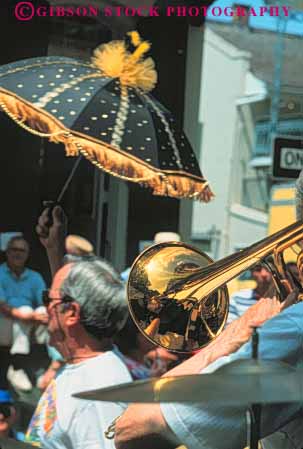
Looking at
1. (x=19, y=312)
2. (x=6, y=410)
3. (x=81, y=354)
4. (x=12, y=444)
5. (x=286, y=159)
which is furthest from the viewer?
(x=19, y=312)

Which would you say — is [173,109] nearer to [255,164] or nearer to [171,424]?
[255,164]

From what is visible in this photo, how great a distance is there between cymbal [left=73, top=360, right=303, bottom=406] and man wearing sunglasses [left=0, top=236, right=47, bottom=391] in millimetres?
2788

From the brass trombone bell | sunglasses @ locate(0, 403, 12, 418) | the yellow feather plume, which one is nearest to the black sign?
the yellow feather plume

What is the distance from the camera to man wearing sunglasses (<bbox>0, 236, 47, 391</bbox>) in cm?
365

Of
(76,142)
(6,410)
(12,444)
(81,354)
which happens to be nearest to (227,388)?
(12,444)

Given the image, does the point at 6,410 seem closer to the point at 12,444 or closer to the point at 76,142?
the point at 76,142

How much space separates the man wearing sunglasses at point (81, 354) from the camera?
5.79ft

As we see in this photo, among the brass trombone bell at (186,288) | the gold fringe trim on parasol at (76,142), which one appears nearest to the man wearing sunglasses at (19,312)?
the gold fringe trim on parasol at (76,142)

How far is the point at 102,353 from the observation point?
1953mm

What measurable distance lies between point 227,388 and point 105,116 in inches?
96.2

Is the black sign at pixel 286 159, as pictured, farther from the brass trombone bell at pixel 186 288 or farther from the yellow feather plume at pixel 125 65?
the brass trombone bell at pixel 186 288

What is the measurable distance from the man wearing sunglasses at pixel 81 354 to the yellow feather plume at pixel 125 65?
133cm

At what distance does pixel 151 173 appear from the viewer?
3.14m

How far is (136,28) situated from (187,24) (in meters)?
0.66
